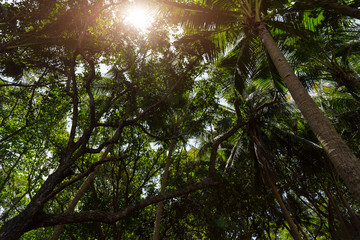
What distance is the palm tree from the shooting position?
9.30 ft

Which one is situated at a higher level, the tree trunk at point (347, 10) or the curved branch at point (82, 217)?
the tree trunk at point (347, 10)

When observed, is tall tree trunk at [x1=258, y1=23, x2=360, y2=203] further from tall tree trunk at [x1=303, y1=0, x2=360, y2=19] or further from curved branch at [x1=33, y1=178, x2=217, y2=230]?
curved branch at [x1=33, y1=178, x2=217, y2=230]

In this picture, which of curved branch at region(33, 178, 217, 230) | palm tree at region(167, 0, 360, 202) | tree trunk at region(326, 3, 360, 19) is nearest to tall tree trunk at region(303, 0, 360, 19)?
tree trunk at region(326, 3, 360, 19)

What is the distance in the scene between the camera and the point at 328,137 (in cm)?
316

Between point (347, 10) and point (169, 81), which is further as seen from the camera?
point (169, 81)

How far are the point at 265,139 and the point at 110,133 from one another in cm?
882

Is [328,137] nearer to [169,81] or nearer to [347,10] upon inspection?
[347,10]

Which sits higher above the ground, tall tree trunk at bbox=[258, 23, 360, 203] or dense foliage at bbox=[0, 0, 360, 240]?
dense foliage at bbox=[0, 0, 360, 240]

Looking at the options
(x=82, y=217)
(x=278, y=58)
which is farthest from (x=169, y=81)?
(x=82, y=217)

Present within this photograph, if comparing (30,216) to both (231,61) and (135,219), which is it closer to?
(135,219)

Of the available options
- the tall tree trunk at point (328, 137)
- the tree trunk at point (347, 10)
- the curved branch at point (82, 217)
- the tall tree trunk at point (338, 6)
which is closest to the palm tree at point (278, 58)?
the tall tree trunk at point (328, 137)

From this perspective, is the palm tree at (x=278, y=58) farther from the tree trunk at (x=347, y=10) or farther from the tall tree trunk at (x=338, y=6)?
the tree trunk at (x=347, y=10)

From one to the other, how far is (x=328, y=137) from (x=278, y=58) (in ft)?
7.31

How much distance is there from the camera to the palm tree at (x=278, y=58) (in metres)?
2.83
